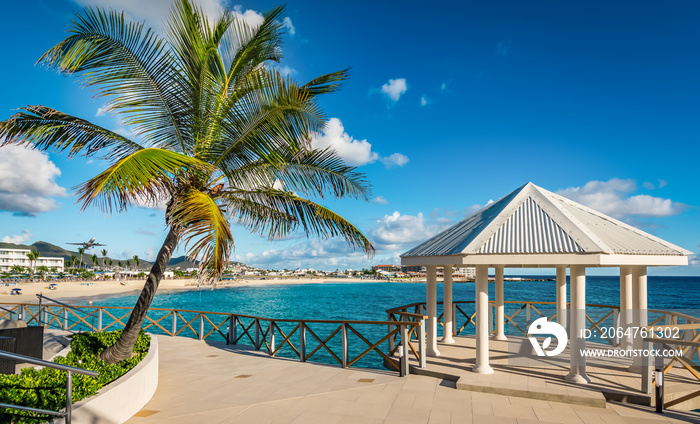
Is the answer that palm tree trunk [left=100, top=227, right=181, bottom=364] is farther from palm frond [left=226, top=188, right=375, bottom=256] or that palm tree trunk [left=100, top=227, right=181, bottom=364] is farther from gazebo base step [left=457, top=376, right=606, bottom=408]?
gazebo base step [left=457, top=376, right=606, bottom=408]

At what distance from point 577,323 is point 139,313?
318 inches

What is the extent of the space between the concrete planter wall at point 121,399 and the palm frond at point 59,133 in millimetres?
4076

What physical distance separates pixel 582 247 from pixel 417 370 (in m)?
4.04

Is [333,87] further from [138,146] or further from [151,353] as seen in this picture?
[151,353]

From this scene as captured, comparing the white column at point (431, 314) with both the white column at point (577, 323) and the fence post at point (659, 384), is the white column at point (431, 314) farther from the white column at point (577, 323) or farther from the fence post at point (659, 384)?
the fence post at point (659, 384)

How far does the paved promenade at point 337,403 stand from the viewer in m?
6.04

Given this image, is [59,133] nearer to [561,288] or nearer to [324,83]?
[324,83]

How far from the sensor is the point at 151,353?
317 inches

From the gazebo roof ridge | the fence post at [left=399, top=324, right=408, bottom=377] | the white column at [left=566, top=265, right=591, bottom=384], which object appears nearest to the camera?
the white column at [left=566, top=265, right=591, bottom=384]

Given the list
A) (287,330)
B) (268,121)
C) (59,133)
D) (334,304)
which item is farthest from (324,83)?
(334,304)

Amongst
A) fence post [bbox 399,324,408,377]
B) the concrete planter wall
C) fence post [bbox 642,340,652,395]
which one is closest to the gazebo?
fence post [bbox 642,340,652,395]

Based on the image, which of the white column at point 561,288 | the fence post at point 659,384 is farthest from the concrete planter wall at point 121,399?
the white column at point 561,288

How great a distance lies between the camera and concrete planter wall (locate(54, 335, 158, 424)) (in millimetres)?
4980

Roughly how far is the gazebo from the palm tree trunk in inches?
203
